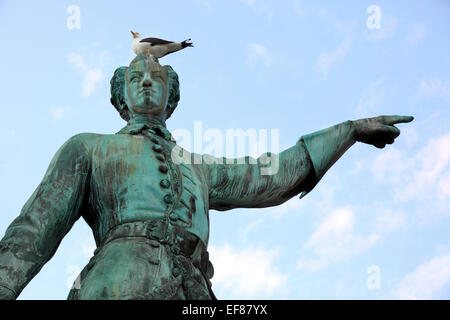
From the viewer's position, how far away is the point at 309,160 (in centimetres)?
1053

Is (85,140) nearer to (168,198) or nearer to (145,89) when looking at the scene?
(145,89)

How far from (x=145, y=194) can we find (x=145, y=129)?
1.07 metres

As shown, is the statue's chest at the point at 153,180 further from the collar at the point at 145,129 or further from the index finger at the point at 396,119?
the index finger at the point at 396,119

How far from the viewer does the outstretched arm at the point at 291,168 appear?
34.0 ft

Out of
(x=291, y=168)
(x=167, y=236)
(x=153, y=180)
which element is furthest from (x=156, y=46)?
(x=167, y=236)

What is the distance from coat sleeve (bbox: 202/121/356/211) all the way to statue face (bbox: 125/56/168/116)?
701 millimetres

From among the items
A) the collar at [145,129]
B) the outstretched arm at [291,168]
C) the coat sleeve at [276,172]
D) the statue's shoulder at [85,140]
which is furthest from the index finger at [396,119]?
the statue's shoulder at [85,140]

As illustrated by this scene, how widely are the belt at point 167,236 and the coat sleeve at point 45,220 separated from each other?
448mm

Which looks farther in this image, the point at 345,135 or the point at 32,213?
the point at 345,135

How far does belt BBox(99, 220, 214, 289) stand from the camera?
29.8 ft

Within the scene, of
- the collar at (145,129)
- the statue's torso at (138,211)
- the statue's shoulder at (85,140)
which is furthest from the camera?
the collar at (145,129)

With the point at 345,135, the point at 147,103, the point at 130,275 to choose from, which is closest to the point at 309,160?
the point at 345,135
